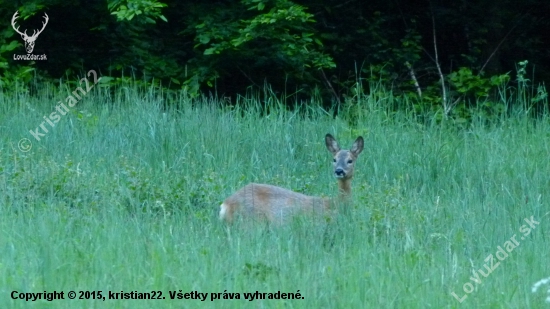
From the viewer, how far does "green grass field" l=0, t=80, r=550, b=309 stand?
575 centimetres

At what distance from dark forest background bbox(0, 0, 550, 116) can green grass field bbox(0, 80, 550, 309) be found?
144cm

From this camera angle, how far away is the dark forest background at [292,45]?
43.8ft

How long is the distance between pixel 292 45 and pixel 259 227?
6183 mm

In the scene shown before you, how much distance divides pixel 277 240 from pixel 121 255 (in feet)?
3.86

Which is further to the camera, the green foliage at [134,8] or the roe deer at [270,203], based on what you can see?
the green foliage at [134,8]

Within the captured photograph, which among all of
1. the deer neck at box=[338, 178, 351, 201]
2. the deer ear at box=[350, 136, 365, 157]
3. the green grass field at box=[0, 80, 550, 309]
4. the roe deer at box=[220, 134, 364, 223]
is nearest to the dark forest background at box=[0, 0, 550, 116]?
the green grass field at box=[0, 80, 550, 309]

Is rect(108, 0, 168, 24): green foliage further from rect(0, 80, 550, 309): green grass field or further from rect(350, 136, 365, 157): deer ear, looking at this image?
rect(350, 136, 365, 157): deer ear

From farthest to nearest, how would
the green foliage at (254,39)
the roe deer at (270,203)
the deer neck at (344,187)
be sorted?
the green foliage at (254,39) → the deer neck at (344,187) → the roe deer at (270,203)

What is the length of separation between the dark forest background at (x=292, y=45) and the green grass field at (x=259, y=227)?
56.7 inches

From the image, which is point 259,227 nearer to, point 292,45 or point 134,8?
point 134,8

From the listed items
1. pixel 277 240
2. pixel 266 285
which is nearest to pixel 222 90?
pixel 277 240

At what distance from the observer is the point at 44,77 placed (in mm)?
13789

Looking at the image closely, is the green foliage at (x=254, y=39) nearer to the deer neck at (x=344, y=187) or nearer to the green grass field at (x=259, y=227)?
the green grass field at (x=259, y=227)

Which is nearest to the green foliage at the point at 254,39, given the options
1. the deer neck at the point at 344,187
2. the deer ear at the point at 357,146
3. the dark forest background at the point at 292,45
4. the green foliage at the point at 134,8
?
the dark forest background at the point at 292,45
